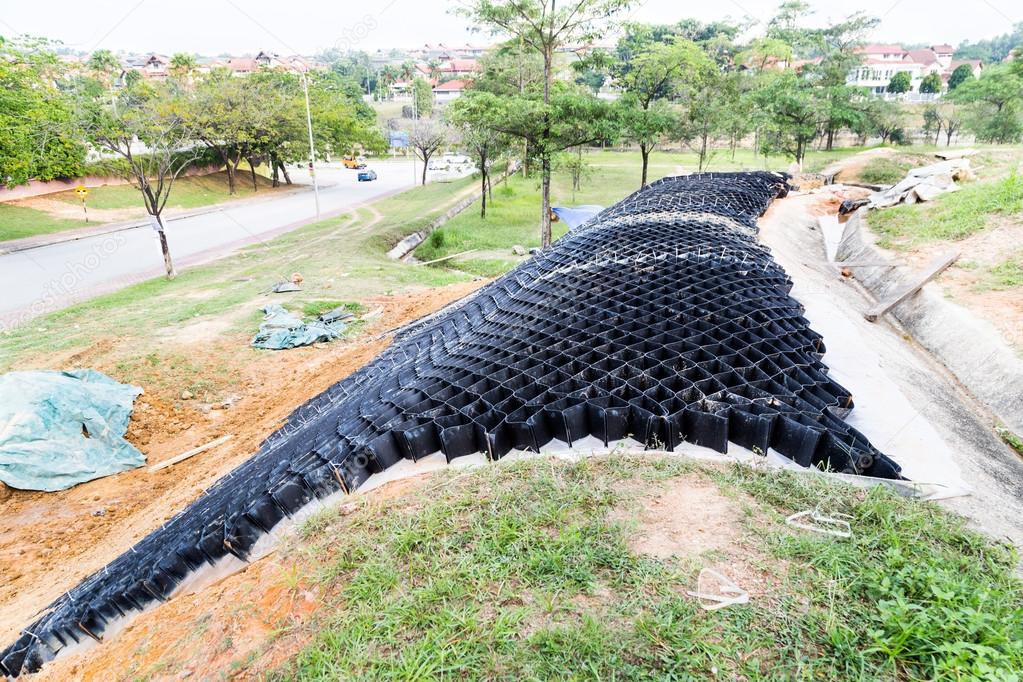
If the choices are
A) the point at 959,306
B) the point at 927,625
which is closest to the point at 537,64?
the point at 959,306

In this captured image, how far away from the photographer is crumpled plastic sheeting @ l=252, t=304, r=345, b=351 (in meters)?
11.1

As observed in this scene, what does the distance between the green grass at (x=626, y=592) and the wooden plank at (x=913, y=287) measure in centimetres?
709

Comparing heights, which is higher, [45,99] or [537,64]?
[537,64]

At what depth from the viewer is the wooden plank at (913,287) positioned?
960 cm

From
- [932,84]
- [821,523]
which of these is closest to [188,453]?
[821,523]

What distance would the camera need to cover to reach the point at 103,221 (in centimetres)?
2491

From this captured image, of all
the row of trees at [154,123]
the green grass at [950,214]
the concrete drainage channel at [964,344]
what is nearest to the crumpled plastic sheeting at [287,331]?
the row of trees at [154,123]

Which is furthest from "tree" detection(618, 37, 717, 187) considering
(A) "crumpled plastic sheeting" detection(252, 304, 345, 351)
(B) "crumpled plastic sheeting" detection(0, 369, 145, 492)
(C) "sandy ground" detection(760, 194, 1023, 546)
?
(B) "crumpled plastic sheeting" detection(0, 369, 145, 492)

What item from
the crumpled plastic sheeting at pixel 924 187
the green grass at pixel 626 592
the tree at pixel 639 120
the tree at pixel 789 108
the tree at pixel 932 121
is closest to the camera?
the green grass at pixel 626 592

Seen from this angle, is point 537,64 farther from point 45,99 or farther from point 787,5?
point 45,99

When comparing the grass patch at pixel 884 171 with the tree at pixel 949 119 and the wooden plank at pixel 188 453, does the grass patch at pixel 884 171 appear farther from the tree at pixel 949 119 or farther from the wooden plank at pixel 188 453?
the wooden plank at pixel 188 453

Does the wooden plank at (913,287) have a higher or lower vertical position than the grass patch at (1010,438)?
higher

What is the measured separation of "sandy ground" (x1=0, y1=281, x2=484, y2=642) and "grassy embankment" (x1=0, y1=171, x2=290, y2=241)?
17.2 metres

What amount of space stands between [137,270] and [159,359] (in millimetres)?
9264
